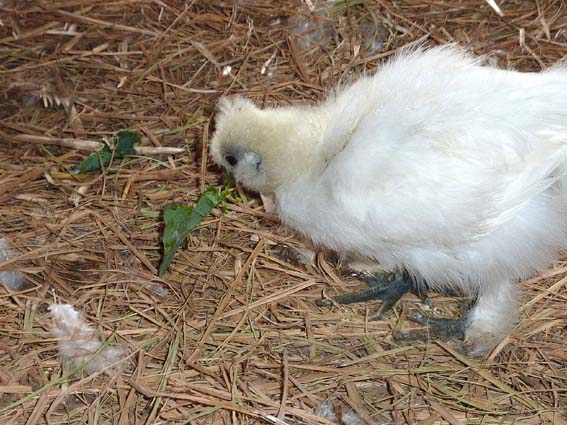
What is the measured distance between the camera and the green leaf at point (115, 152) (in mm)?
3100

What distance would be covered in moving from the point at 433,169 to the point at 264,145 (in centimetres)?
59

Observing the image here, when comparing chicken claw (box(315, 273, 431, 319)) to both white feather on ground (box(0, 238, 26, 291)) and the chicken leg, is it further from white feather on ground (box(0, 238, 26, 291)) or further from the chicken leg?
white feather on ground (box(0, 238, 26, 291))

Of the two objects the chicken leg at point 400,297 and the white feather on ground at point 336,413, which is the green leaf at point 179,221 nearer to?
the chicken leg at point 400,297

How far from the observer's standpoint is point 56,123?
341 centimetres

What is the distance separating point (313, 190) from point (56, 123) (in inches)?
62.5

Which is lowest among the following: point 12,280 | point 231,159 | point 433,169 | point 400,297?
point 12,280

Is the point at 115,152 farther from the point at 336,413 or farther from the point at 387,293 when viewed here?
the point at 336,413

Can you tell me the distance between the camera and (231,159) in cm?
248

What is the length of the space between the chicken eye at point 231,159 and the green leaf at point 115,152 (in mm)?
794

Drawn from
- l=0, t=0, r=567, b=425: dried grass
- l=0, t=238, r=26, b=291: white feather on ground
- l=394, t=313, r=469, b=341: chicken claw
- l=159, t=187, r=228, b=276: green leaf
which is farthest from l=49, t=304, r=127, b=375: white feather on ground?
Result: l=394, t=313, r=469, b=341: chicken claw

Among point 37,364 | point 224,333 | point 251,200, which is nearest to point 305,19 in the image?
point 251,200

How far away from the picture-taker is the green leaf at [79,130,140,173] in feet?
10.2

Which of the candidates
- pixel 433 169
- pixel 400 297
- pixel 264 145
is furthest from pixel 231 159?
pixel 400 297

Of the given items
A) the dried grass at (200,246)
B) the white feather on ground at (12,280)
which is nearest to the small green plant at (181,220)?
the dried grass at (200,246)
